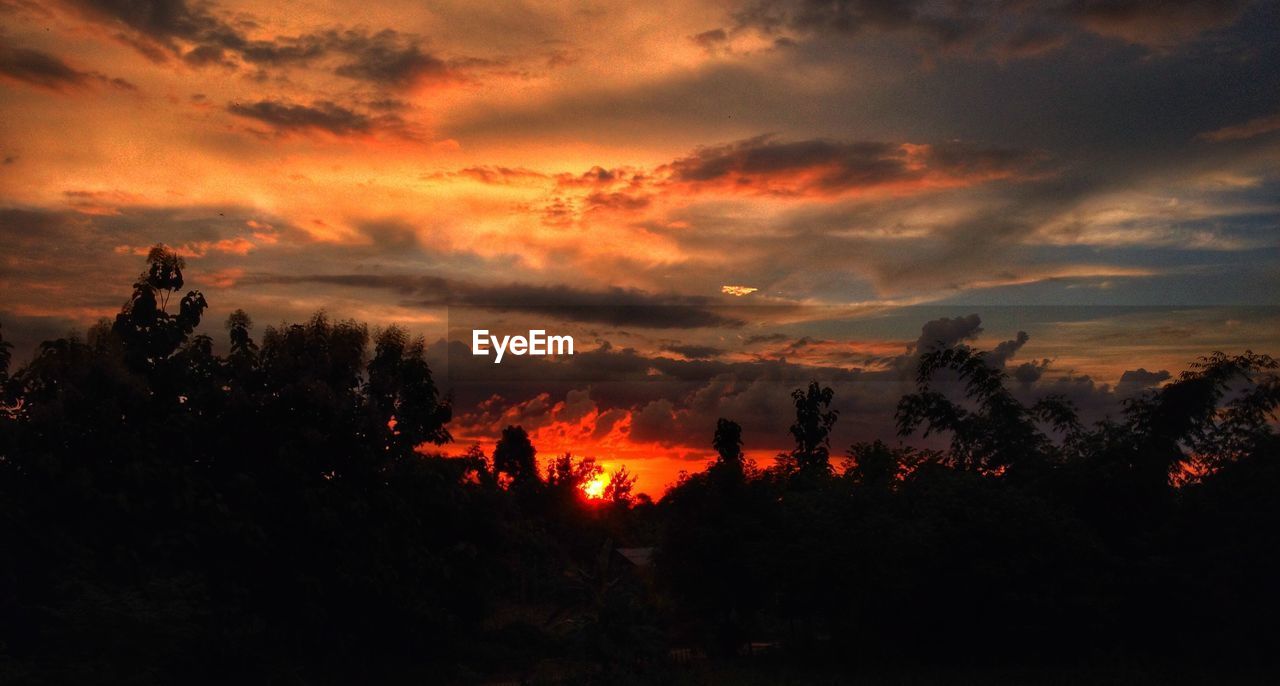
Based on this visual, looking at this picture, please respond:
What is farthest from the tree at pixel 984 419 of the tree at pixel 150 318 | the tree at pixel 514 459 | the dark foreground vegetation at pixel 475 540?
the tree at pixel 514 459

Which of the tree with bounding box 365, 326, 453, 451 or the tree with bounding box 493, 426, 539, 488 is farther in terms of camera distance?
the tree with bounding box 493, 426, 539, 488

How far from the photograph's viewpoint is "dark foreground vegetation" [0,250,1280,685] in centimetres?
2170

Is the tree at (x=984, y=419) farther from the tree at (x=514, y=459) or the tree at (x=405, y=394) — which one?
the tree at (x=514, y=459)

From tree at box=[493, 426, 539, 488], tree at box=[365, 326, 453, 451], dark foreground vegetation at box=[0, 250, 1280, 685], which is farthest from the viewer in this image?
tree at box=[493, 426, 539, 488]

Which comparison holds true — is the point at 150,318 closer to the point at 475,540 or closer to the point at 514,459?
the point at 475,540

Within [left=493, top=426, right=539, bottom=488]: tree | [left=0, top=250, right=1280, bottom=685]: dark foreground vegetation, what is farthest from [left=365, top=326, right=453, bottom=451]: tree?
[left=493, top=426, right=539, bottom=488]: tree

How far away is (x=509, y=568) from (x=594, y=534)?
4669 centimetres

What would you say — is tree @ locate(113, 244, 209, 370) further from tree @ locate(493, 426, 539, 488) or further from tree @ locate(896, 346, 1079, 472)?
tree @ locate(493, 426, 539, 488)

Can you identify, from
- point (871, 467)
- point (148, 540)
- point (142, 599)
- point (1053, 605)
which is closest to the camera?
point (142, 599)

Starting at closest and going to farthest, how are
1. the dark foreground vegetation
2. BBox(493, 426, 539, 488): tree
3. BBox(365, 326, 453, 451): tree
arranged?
the dark foreground vegetation → BBox(365, 326, 453, 451): tree → BBox(493, 426, 539, 488): tree

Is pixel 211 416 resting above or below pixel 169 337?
below

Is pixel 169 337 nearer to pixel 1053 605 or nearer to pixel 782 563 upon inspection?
pixel 782 563

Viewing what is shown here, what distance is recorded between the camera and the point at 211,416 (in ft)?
81.1

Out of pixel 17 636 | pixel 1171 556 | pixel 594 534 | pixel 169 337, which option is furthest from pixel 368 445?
pixel 594 534
